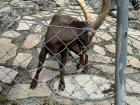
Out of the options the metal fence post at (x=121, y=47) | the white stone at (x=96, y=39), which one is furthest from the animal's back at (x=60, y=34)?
the metal fence post at (x=121, y=47)

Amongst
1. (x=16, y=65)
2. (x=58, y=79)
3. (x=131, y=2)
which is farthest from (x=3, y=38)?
(x=131, y=2)

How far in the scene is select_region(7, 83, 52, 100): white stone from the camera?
4.36 metres

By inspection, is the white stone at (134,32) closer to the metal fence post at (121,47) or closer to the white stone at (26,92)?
the white stone at (26,92)

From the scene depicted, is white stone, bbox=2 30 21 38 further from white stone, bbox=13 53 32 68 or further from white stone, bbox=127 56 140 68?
white stone, bbox=127 56 140 68

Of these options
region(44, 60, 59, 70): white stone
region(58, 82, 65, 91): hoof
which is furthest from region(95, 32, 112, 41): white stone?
region(58, 82, 65, 91): hoof

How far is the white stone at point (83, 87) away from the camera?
445 cm

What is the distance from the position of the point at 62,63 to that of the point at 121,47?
196 centimetres

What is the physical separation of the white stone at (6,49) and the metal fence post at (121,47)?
2.61m

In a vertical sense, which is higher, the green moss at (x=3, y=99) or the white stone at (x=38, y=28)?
the white stone at (x=38, y=28)

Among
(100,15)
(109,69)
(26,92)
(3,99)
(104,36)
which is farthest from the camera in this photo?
(104,36)

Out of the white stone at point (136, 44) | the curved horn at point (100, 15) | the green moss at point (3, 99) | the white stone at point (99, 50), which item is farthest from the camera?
the white stone at point (136, 44)

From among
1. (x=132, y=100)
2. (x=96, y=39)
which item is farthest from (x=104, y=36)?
(x=132, y=100)

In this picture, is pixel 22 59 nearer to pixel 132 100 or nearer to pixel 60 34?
pixel 60 34

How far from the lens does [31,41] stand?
19.0ft
